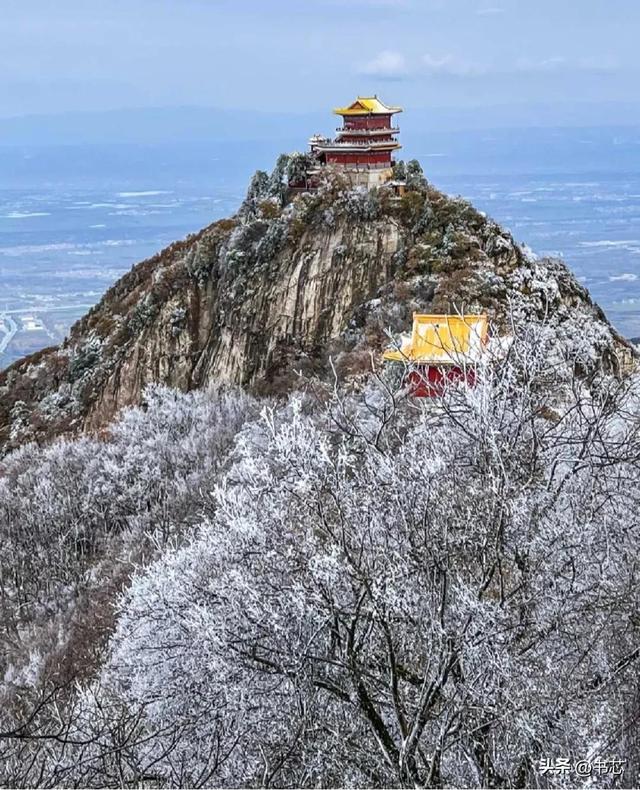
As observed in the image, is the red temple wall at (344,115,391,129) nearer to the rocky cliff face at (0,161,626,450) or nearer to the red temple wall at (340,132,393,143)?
the red temple wall at (340,132,393,143)

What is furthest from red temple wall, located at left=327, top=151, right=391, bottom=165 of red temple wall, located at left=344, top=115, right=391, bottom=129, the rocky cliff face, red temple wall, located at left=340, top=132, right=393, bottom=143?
the rocky cliff face

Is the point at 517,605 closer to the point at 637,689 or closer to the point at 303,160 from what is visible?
the point at 637,689

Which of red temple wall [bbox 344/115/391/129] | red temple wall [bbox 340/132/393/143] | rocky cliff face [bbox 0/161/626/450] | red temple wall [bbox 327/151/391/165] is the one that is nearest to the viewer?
rocky cliff face [bbox 0/161/626/450]

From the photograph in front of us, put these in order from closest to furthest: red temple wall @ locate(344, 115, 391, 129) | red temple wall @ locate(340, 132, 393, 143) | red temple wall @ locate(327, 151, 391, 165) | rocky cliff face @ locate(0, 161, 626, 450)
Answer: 1. rocky cliff face @ locate(0, 161, 626, 450)
2. red temple wall @ locate(327, 151, 391, 165)
3. red temple wall @ locate(340, 132, 393, 143)
4. red temple wall @ locate(344, 115, 391, 129)

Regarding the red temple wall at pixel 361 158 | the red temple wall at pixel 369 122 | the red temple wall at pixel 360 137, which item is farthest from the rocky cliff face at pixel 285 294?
the red temple wall at pixel 369 122

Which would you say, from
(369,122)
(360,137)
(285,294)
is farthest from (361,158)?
(285,294)

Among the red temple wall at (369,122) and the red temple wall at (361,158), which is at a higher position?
the red temple wall at (369,122)

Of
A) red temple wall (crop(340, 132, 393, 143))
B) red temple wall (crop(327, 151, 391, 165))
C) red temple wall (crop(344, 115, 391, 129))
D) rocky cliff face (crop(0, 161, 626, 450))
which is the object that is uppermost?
red temple wall (crop(344, 115, 391, 129))

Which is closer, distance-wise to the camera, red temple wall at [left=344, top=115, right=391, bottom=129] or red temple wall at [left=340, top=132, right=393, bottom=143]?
red temple wall at [left=340, top=132, right=393, bottom=143]

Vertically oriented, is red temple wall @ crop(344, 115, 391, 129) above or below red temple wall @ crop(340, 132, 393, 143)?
above

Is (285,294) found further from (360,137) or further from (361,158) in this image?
(360,137)

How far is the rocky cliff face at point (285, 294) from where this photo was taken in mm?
35469

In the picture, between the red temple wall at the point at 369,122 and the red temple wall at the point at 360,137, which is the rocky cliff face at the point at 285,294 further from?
the red temple wall at the point at 369,122

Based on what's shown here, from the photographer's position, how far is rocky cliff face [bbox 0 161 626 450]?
35.5 m
